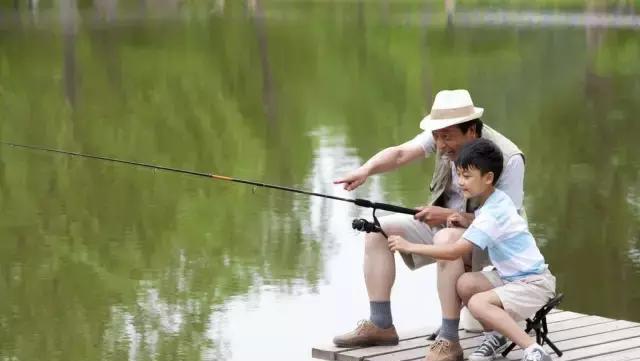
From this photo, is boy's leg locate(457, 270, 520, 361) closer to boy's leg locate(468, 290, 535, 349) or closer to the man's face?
boy's leg locate(468, 290, 535, 349)

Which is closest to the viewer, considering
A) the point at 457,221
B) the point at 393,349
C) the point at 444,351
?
the point at 444,351

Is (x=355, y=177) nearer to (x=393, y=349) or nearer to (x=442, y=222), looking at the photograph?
(x=442, y=222)

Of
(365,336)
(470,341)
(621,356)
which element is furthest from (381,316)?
(621,356)

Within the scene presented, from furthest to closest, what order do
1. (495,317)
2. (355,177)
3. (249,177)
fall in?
(249,177)
(355,177)
(495,317)

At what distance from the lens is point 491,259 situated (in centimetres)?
480

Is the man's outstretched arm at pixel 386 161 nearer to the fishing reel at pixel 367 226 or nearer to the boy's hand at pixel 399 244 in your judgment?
the fishing reel at pixel 367 226

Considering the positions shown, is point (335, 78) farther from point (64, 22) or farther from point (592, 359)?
point (592, 359)

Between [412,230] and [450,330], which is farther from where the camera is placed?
[412,230]

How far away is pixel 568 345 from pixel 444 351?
458 millimetres

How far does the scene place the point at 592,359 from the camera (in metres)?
4.80

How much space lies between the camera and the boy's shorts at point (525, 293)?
469 centimetres

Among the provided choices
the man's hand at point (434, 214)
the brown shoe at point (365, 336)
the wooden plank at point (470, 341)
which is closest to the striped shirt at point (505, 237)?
the man's hand at point (434, 214)

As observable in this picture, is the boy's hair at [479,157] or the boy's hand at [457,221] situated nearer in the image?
the boy's hair at [479,157]

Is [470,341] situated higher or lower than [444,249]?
lower
